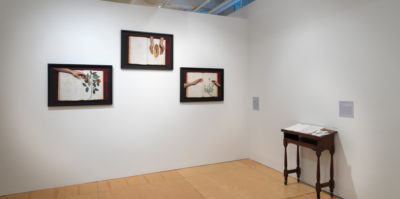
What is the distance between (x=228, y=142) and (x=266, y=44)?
1.93 m

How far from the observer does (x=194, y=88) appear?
4.65 metres

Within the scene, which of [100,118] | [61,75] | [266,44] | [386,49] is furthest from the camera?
[266,44]

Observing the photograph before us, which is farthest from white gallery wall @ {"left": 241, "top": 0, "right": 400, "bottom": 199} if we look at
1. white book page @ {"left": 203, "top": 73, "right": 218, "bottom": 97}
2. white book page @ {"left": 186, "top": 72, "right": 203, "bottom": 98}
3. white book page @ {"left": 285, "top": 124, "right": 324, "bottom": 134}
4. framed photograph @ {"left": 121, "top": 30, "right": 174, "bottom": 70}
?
framed photograph @ {"left": 121, "top": 30, "right": 174, "bottom": 70}

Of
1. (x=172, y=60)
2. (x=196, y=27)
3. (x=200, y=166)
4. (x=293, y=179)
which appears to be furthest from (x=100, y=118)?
(x=293, y=179)

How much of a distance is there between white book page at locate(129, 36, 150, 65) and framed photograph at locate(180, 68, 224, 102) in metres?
0.70

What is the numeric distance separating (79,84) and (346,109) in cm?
367

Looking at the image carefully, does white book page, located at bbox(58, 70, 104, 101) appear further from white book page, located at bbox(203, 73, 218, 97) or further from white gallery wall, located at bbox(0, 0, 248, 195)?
white book page, located at bbox(203, 73, 218, 97)

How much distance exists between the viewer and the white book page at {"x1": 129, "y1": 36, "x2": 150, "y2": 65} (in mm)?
4141

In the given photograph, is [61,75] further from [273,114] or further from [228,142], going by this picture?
[273,114]

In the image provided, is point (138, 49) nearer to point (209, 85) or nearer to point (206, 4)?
point (209, 85)

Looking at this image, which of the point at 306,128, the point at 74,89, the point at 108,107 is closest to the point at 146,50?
the point at 108,107

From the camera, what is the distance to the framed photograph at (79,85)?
3701 mm

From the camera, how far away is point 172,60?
4.44 metres

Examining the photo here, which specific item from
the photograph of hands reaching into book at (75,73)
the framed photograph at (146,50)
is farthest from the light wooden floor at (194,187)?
the framed photograph at (146,50)
